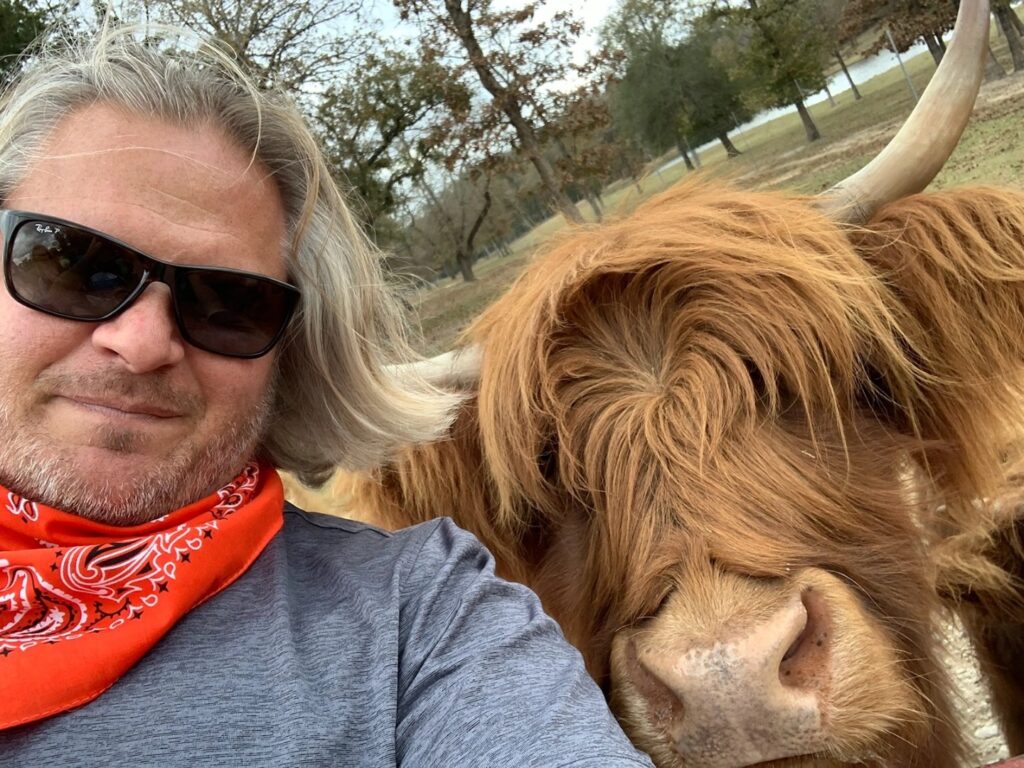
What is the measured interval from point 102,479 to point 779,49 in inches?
1247

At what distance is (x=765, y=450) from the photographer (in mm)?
1935

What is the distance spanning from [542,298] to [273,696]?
1.29 m

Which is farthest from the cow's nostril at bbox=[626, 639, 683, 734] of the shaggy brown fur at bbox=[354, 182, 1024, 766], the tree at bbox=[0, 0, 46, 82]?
the tree at bbox=[0, 0, 46, 82]

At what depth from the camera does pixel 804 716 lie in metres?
1.44

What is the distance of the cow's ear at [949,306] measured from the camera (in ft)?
7.11

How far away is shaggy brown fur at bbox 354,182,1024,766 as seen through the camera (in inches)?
73.5

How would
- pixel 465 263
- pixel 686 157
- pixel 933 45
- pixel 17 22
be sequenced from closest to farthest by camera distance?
1. pixel 17 22
2. pixel 686 157
3. pixel 933 45
4. pixel 465 263

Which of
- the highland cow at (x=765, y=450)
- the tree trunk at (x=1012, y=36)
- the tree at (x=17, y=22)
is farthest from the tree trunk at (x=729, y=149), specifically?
the tree at (x=17, y=22)

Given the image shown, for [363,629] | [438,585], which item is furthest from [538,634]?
[363,629]

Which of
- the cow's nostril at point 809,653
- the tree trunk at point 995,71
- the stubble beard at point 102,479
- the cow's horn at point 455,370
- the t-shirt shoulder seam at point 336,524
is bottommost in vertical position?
the tree trunk at point 995,71

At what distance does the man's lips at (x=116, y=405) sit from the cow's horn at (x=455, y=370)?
0.98 meters

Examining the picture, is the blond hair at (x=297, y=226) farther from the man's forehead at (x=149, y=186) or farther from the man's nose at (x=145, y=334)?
the man's nose at (x=145, y=334)

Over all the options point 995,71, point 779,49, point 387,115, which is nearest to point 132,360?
point 387,115

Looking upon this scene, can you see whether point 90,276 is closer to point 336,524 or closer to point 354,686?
point 336,524
